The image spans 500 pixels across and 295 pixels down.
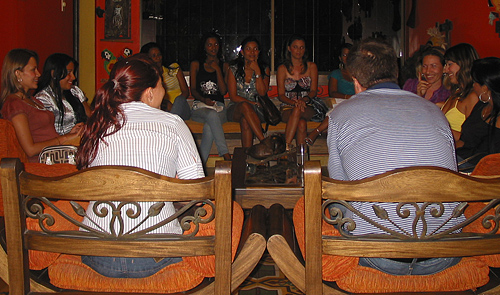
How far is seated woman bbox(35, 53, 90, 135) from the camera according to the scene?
3.76 metres

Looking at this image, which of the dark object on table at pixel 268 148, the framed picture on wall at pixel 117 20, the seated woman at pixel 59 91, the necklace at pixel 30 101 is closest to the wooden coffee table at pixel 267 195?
the dark object on table at pixel 268 148

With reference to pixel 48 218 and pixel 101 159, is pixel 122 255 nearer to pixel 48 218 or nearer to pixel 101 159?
pixel 48 218

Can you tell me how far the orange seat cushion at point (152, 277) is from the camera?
1388mm

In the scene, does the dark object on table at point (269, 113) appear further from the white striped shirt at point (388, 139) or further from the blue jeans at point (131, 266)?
the blue jeans at point (131, 266)

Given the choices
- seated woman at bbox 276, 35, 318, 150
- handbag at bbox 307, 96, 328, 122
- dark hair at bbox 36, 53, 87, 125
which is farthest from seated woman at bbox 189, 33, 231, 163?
dark hair at bbox 36, 53, 87, 125

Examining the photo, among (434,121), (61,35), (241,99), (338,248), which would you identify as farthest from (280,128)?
(338,248)

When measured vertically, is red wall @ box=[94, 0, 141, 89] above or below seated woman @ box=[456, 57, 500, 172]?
above

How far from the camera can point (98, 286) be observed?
1.42 meters

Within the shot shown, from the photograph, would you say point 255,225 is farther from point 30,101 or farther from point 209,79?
point 209,79

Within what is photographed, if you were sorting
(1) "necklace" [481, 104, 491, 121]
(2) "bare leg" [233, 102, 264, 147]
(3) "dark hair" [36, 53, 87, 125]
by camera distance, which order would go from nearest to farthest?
(1) "necklace" [481, 104, 491, 121] → (3) "dark hair" [36, 53, 87, 125] → (2) "bare leg" [233, 102, 264, 147]

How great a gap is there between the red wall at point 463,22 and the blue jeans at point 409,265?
12.4ft

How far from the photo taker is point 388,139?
1.56m

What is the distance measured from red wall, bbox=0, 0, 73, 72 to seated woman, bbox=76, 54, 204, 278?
2.99 metres

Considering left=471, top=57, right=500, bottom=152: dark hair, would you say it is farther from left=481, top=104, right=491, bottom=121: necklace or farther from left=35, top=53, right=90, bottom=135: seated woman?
left=35, top=53, right=90, bottom=135: seated woman
